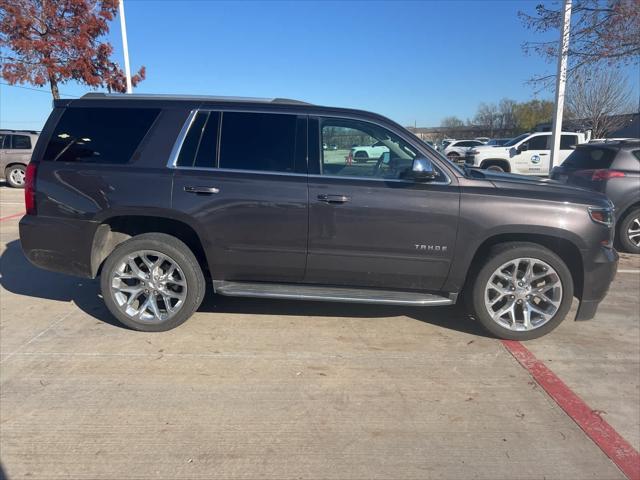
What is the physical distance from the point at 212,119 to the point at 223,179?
57cm

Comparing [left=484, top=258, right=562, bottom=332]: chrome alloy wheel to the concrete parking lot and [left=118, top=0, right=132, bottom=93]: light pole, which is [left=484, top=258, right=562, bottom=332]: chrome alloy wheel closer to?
the concrete parking lot

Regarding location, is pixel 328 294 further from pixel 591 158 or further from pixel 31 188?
pixel 591 158

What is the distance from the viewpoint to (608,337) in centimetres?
425

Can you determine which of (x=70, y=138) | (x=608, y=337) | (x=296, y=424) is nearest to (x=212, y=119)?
(x=70, y=138)

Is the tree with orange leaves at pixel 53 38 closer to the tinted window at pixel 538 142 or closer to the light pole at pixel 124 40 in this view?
the light pole at pixel 124 40

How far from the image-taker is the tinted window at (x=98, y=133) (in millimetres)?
4047

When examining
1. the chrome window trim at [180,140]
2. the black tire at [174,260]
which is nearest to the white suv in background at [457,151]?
the chrome window trim at [180,140]

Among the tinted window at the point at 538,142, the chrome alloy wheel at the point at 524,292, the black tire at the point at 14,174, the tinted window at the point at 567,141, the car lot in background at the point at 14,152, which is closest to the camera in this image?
the chrome alloy wheel at the point at 524,292

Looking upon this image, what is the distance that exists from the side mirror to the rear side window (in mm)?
5228

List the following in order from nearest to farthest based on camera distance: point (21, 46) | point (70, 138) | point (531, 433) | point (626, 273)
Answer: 1. point (531, 433)
2. point (70, 138)
3. point (626, 273)
4. point (21, 46)

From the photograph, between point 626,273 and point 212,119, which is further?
point 626,273

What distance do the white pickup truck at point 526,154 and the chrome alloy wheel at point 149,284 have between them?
595 inches

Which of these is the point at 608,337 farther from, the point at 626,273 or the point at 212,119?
the point at 212,119

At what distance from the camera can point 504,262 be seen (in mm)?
3932
